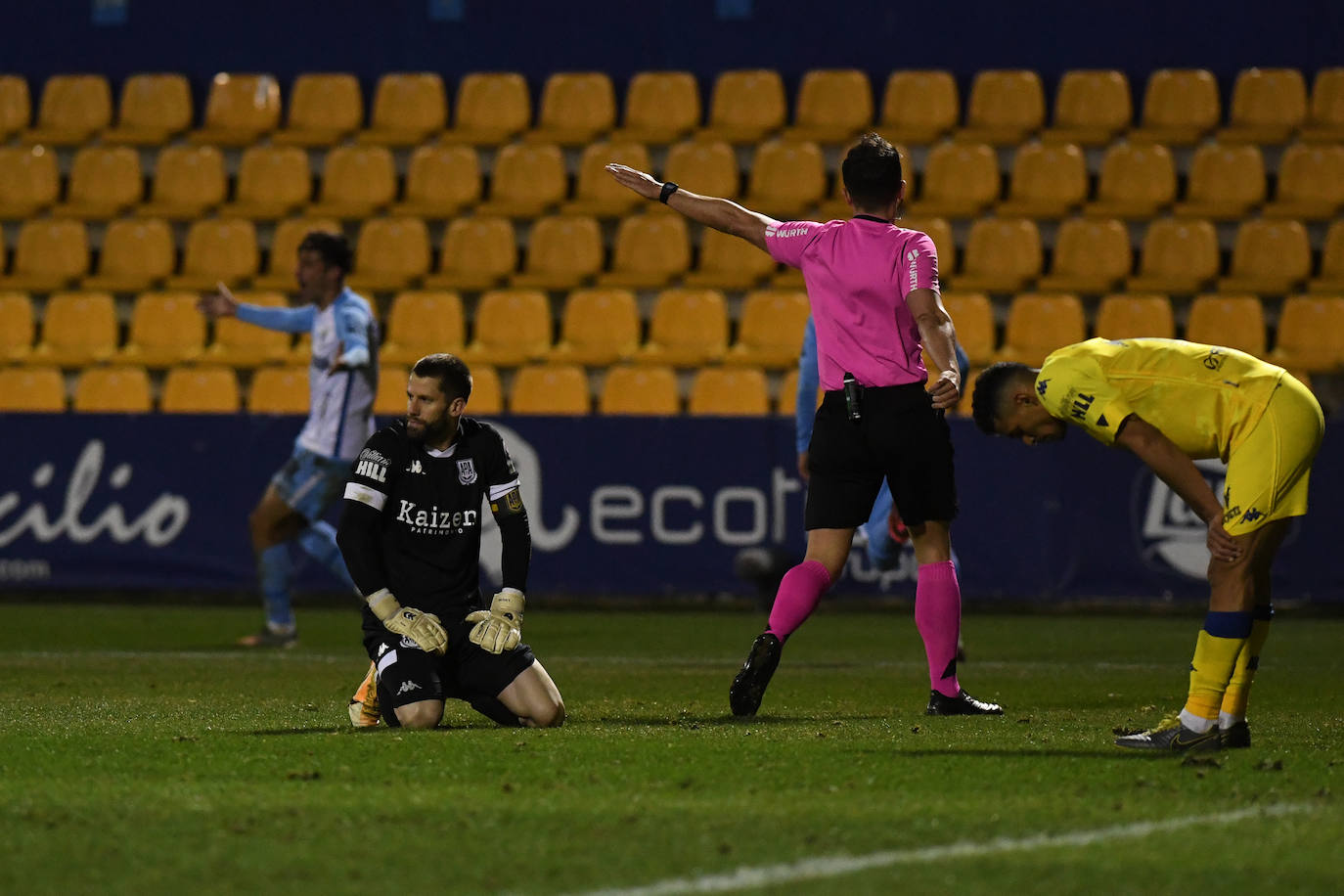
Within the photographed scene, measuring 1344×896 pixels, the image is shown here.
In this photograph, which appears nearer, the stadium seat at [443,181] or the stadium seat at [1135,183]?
the stadium seat at [1135,183]

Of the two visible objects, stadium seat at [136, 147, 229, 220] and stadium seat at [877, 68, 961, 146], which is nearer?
stadium seat at [877, 68, 961, 146]

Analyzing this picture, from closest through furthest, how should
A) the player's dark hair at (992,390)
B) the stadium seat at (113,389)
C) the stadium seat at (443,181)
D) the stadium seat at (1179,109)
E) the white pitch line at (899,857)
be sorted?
the white pitch line at (899,857) → the player's dark hair at (992,390) → the stadium seat at (113,389) → the stadium seat at (1179,109) → the stadium seat at (443,181)

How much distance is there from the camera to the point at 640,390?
1444cm

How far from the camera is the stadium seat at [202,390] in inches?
592

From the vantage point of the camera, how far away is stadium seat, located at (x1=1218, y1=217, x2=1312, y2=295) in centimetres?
1549

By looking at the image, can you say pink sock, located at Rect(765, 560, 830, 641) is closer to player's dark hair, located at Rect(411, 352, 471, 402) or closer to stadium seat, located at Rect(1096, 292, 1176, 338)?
player's dark hair, located at Rect(411, 352, 471, 402)

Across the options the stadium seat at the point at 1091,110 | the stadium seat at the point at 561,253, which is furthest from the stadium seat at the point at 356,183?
the stadium seat at the point at 1091,110

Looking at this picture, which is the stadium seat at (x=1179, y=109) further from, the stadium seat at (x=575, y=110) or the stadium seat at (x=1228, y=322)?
the stadium seat at (x=575, y=110)

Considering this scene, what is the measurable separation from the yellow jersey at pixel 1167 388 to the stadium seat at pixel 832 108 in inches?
443

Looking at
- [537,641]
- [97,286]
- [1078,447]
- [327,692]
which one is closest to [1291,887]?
[327,692]

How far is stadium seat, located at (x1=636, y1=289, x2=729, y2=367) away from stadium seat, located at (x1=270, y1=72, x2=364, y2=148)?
4202mm

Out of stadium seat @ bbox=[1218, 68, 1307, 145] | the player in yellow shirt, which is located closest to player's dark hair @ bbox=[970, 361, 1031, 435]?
the player in yellow shirt

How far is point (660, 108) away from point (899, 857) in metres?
13.7

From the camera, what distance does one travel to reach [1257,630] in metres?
6.14
